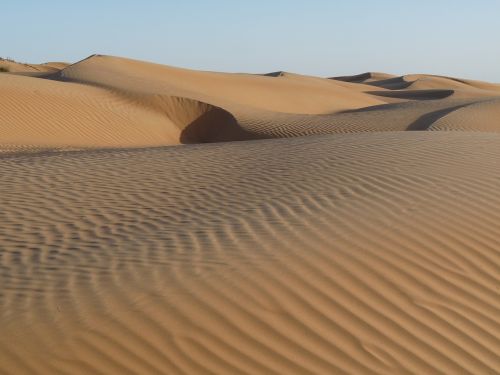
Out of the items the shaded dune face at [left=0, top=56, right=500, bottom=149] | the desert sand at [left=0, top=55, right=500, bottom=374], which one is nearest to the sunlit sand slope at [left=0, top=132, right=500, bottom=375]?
the desert sand at [left=0, top=55, right=500, bottom=374]

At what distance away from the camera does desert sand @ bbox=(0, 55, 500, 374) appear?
155 inches

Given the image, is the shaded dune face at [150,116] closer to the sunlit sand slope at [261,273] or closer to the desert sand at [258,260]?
the desert sand at [258,260]

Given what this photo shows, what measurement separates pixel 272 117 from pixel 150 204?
13391 mm

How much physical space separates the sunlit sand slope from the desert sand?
12mm

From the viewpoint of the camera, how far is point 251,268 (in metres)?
4.79

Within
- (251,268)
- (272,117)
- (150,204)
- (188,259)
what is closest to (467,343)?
(251,268)

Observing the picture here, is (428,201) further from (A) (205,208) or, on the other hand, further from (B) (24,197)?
(B) (24,197)

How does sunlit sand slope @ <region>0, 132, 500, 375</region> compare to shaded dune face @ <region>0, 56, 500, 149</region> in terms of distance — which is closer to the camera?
sunlit sand slope @ <region>0, 132, 500, 375</region>

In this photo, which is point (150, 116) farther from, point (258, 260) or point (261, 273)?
point (261, 273)

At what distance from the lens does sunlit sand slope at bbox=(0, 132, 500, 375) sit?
391 cm

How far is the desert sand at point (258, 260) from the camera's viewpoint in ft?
12.9

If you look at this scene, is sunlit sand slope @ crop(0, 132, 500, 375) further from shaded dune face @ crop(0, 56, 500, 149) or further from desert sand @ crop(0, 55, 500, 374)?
shaded dune face @ crop(0, 56, 500, 149)

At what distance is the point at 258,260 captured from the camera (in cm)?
493

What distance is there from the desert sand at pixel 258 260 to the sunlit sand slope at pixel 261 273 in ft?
0.04
